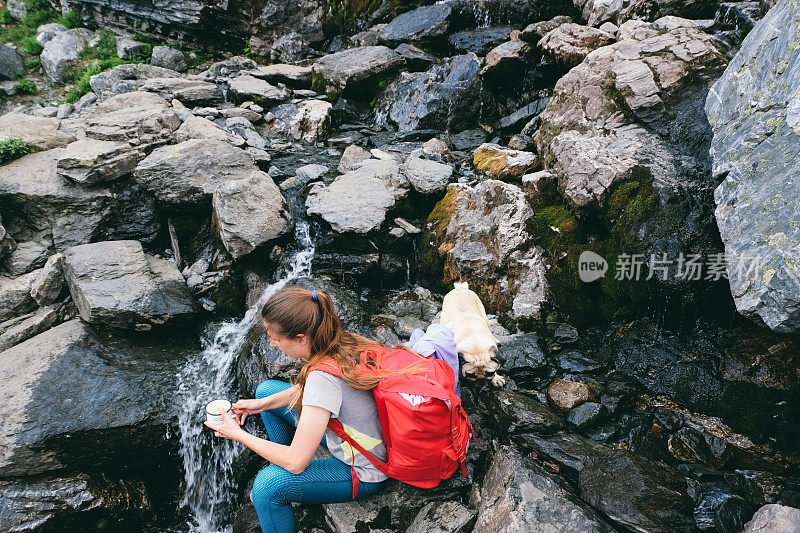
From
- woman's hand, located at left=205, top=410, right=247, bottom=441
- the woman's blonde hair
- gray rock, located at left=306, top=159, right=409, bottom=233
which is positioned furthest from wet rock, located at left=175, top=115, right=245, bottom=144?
woman's hand, located at left=205, top=410, right=247, bottom=441

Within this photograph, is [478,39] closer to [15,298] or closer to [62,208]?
[62,208]

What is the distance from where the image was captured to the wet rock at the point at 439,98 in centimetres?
1041

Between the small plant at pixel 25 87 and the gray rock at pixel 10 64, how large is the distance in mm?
491

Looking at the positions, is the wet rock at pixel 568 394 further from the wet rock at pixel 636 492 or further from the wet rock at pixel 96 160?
the wet rock at pixel 96 160

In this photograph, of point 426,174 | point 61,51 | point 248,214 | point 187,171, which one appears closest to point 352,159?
point 426,174

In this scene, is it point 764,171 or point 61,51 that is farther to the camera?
point 61,51

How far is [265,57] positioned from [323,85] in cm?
542

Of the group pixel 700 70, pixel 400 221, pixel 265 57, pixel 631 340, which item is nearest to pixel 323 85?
pixel 265 57

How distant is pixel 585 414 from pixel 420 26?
40.8 ft

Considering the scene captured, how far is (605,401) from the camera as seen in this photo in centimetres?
445

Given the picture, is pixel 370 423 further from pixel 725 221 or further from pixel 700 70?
pixel 700 70

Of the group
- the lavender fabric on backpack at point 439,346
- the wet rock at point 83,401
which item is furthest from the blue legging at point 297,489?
the wet rock at point 83,401

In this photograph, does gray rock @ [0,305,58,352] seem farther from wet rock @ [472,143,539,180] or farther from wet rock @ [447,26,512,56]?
wet rock @ [447,26,512,56]

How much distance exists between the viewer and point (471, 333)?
4836 mm
